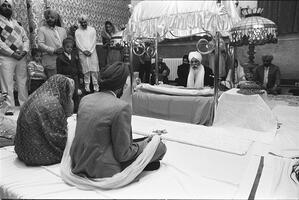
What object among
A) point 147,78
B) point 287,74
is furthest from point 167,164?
point 287,74

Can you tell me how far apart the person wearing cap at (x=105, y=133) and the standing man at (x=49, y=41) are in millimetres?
3579

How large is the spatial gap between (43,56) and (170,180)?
13.8ft

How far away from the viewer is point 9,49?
426cm

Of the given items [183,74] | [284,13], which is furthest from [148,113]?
[284,13]

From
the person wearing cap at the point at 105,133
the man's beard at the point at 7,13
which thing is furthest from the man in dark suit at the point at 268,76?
the man's beard at the point at 7,13

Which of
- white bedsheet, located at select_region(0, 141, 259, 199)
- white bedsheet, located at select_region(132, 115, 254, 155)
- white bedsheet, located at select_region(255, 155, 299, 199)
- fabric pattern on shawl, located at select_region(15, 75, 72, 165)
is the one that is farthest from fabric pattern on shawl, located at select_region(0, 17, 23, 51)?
white bedsheet, located at select_region(255, 155, 299, 199)

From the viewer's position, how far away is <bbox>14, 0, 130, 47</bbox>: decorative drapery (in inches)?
201

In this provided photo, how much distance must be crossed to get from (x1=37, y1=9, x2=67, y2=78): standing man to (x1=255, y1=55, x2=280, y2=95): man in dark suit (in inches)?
160

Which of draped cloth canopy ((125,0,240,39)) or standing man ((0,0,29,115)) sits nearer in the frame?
draped cloth canopy ((125,0,240,39))

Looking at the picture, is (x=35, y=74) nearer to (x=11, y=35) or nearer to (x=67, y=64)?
(x=67, y=64)

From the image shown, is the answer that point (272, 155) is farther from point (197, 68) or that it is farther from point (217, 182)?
point (197, 68)

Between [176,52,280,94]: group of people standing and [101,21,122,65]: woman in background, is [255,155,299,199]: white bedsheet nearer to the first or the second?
[176,52,280,94]: group of people standing

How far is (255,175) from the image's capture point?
6.15 feet

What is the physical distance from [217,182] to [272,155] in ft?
2.66
